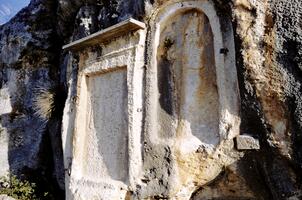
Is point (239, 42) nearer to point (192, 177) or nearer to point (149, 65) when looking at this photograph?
point (149, 65)

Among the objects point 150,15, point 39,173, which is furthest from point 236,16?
point 39,173

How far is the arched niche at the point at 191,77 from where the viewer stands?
4.93 m

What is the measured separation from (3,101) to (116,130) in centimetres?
445

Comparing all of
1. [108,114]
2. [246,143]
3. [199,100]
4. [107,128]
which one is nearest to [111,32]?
[108,114]

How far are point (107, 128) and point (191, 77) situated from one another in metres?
1.66

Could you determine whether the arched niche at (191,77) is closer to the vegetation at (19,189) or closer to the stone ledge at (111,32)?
the stone ledge at (111,32)

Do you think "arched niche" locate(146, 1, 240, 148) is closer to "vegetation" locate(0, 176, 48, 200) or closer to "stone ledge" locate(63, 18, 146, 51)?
"stone ledge" locate(63, 18, 146, 51)

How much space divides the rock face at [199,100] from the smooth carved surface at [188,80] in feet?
0.05

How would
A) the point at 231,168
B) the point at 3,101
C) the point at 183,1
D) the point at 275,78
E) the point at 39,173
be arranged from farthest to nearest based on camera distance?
the point at 3,101, the point at 39,173, the point at 183,1, the point at 231,168, the point at 275,78

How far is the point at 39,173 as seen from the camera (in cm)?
816

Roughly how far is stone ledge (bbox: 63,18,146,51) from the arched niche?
29cm

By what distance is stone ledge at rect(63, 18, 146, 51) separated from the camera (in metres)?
5.74

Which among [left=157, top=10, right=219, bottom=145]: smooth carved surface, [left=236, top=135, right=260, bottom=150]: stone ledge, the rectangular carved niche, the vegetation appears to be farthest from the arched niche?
the vegetation

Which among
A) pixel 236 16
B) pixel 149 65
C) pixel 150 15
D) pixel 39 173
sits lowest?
pixel 39 173
